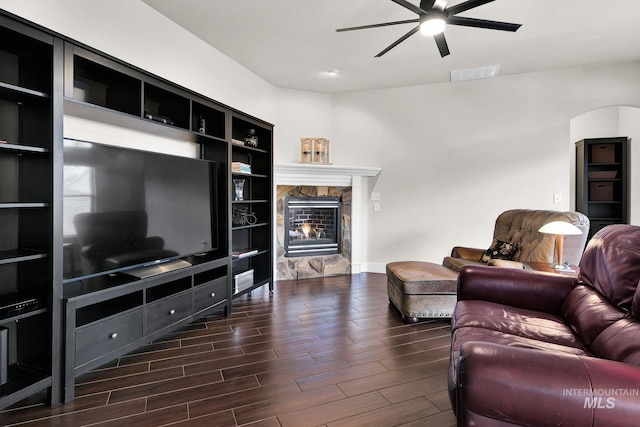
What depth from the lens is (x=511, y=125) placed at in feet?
14.8

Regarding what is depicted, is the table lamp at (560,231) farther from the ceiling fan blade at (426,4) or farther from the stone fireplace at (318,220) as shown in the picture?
the stone fireplace at (318,220)

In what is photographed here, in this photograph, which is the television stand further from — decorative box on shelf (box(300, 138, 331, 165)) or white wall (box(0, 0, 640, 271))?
decorative box on shelf (box(300, 138, 331, 165))

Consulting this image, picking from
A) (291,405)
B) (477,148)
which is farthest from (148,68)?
(477,148)

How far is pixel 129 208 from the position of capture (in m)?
2.45

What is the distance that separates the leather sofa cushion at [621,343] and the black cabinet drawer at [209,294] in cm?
259

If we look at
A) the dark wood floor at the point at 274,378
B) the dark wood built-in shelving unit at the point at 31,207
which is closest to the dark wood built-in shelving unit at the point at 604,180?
the dark wood floor at the point at 274,378

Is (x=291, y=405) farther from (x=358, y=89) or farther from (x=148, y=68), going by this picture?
(x=358, y=89)

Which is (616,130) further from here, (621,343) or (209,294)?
(209,294)

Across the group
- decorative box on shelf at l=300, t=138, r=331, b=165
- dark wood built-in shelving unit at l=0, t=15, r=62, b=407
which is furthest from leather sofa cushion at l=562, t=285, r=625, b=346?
decorative box on shelf at l=300, t=138, r=331, b=165

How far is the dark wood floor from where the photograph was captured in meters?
1.79

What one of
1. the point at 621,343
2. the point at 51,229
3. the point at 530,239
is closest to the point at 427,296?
the point at 530,239

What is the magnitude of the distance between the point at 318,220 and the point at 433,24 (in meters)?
3.13

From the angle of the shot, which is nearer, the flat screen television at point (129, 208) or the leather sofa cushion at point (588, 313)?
the leather sofa cushion at point (588, 313)

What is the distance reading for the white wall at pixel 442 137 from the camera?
4.17m
